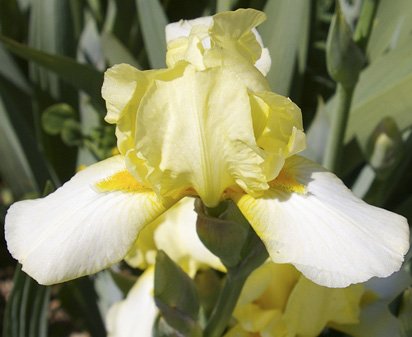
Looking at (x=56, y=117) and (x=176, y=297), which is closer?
(x=176, y=297)

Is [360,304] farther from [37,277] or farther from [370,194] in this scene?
[37,277]

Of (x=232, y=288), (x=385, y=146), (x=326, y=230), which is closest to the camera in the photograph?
(x=326, y=230)

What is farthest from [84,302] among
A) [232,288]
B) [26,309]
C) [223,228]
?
[223,228]

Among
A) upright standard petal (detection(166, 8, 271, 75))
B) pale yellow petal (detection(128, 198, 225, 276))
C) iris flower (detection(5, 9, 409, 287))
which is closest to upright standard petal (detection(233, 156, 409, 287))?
iris flower (detection(5, 9, 409, 287))

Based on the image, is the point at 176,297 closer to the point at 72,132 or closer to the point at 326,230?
the point at 326,230

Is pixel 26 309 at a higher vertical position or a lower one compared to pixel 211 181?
lower

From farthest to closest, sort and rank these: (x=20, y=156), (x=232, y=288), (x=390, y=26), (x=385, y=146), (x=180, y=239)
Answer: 1. (x=20, y=156)
2. (x=390, y=26)
3. (x=385, y=146)
4. (x=180, y=239)
5. (x=232, y=288)

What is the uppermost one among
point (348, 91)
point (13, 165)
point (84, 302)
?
point (348, 91)

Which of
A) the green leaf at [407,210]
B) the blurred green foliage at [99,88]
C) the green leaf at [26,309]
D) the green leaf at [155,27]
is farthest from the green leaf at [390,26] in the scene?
the green leaf at [26,309]
